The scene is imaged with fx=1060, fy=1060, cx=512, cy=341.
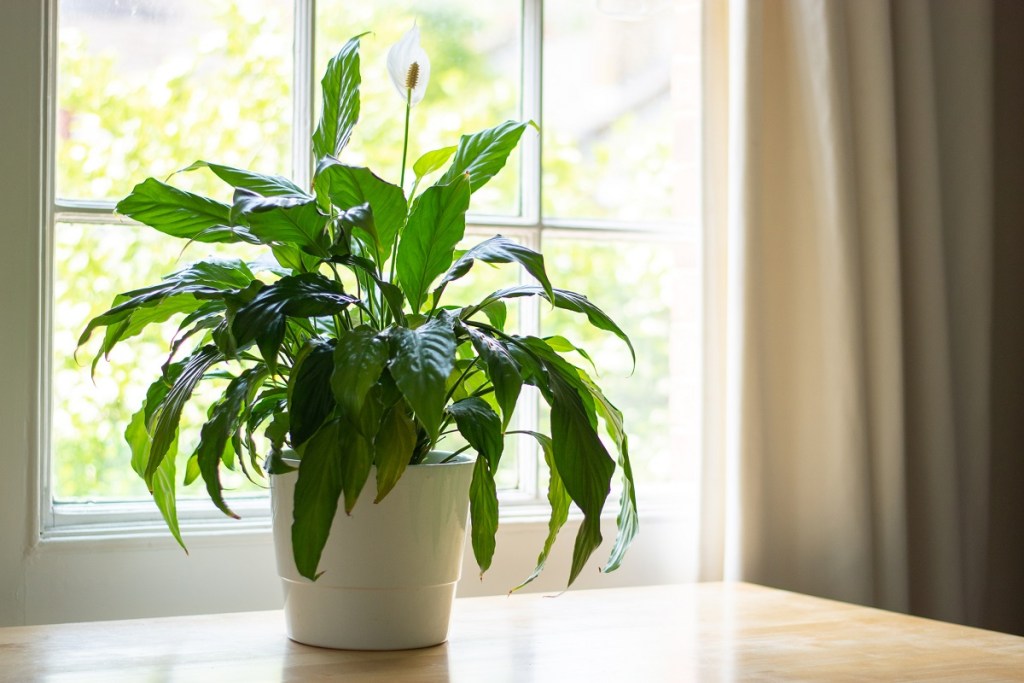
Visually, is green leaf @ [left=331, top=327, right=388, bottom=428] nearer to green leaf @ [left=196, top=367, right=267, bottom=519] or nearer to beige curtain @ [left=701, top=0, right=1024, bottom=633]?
green leaf @ [left=196, top=367, right=267, bottom=519]

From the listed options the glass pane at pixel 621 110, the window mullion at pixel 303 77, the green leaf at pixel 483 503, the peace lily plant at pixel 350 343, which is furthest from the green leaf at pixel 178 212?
the glass pane at pixel 621 110

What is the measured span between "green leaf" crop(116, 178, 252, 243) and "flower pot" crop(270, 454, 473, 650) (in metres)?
0.25

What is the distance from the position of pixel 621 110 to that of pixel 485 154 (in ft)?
2.10

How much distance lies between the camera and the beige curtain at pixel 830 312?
1562 millimetres

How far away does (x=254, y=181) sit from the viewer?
1057 millimetres

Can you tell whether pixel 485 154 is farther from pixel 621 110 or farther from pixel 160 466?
pixel 621 110

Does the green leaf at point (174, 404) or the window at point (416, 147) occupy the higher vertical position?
the window at point (416, 147)

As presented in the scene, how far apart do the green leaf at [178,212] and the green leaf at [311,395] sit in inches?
6.7

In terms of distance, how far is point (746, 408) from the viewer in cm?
154

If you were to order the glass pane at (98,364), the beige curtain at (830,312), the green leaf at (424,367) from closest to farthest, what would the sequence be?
1. the green leaf at (424,367)
2. the glass pane at (98,364)
3. the beige curtain at (830,312)

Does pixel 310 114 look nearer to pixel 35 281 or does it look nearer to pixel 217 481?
pixel 35 281

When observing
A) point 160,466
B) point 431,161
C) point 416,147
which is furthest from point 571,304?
point 416,147

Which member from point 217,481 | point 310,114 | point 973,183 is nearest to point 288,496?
point 217,481

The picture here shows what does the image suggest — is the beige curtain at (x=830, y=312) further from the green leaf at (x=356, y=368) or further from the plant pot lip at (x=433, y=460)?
the green leaf at (x=356, y=368)
